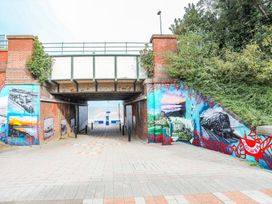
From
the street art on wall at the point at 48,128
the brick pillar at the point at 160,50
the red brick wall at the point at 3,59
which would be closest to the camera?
the red brick wall at the point at 3,59

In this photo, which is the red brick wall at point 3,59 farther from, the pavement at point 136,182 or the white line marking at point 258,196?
the white line marking at point 258,196

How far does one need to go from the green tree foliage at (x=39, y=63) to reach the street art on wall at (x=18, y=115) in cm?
89

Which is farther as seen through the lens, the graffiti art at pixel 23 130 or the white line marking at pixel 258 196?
the graffiti art at pixel 23 130

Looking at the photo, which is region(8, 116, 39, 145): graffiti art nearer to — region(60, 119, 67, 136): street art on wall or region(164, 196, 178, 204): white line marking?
region(60, 119, 67, 136): street art on wall

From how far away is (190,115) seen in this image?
11.3 m

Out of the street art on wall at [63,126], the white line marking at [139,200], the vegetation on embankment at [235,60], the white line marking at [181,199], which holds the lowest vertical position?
the white line marking at [181,199]

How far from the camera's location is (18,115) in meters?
11.2

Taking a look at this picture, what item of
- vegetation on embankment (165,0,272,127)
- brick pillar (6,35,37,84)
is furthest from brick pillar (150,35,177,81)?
brick pillar (6,35,37,84)

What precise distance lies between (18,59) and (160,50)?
908cm

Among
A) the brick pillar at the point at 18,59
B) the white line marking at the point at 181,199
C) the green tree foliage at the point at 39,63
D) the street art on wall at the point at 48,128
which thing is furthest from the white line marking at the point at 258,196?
the brick pillar at the point at 18,59

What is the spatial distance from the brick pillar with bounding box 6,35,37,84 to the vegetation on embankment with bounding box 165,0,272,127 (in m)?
8.97

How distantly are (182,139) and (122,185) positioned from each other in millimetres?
7684

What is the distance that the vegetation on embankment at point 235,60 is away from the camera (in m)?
8.51

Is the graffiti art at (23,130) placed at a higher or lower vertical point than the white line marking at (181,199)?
higher
